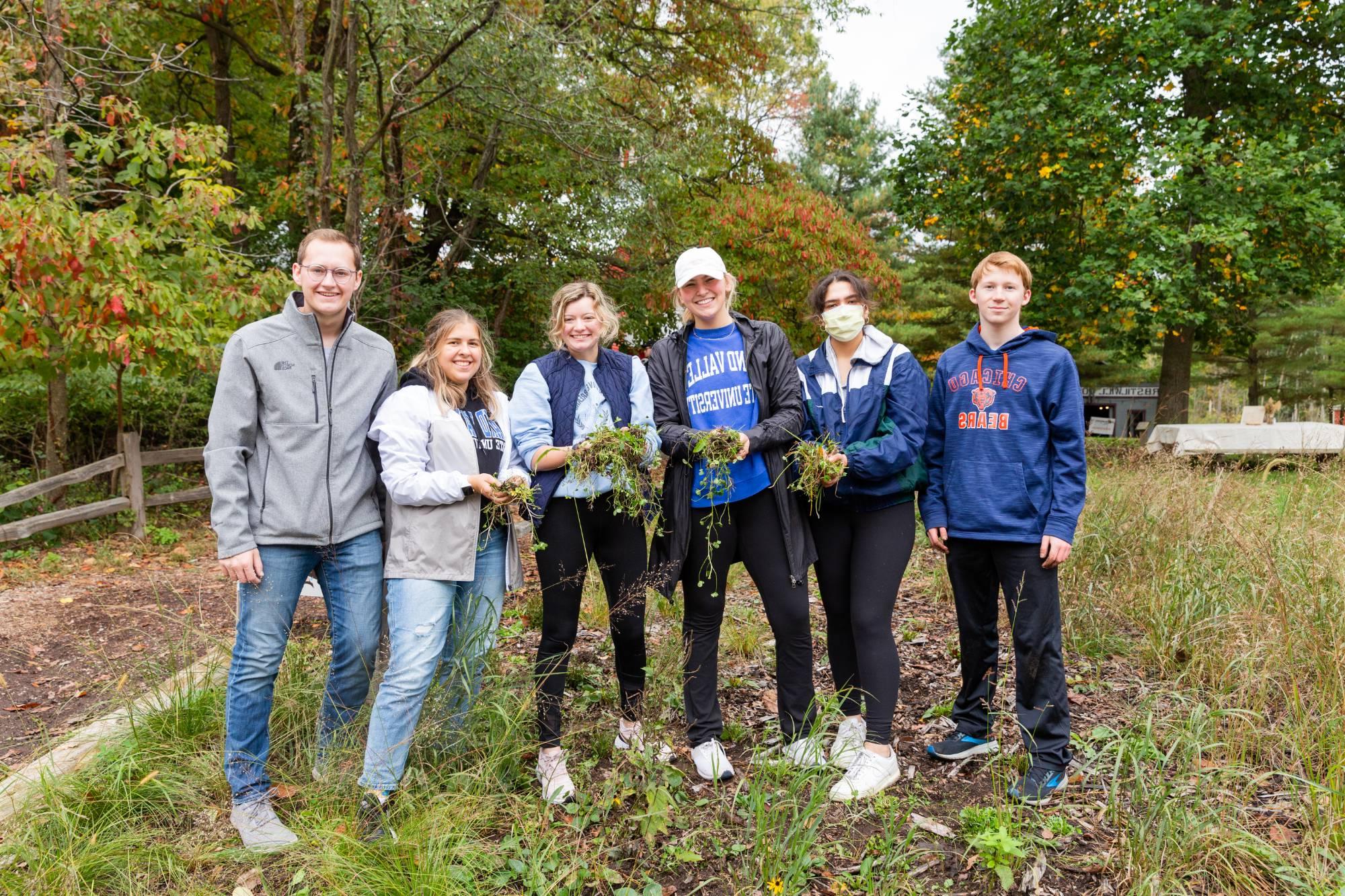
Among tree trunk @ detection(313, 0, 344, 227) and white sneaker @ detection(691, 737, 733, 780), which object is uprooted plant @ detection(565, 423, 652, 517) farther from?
tree trunk @ detection(313, 0, 344, 227)

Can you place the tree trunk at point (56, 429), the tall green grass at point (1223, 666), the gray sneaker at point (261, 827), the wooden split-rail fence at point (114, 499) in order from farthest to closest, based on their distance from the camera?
the tree trunk at point (56, 429), the wooden split-rail fence at point (114, 499), the gray sneaker at point (261, 827), the tall green grass at point (1223, 666)

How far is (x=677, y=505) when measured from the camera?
10.7 ft

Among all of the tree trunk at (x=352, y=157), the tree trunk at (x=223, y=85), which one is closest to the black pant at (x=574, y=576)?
the tree trunk at (x=352, y=157)

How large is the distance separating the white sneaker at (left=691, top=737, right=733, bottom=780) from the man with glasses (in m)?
1.34

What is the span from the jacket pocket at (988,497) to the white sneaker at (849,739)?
932 millimetres

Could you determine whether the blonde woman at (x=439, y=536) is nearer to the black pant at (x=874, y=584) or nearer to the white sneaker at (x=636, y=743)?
the white sneaker at (x=636, y=743)

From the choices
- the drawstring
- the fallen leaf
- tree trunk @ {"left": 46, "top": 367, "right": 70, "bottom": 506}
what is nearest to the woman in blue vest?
the fallen leaf

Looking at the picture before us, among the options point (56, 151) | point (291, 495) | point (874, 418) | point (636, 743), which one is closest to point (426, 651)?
point (291, 495)

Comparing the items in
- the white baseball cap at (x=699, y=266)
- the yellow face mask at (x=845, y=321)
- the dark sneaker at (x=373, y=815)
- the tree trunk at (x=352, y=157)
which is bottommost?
the dark sneaker at (x=373, y=815)

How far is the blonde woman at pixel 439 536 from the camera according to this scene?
111 inches

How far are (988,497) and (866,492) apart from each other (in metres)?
0.47

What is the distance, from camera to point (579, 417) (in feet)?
10.6

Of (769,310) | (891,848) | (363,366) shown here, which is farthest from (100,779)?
(769,310)

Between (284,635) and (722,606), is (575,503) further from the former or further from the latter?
(284,635)
